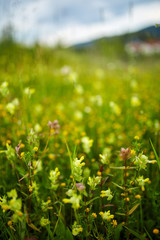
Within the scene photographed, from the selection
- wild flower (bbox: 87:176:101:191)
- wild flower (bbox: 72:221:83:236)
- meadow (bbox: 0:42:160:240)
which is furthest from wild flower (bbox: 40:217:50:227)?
wild flower (bbox: 87:176:101:191)

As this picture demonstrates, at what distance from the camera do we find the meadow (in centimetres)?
92

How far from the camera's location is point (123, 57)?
11.5 m

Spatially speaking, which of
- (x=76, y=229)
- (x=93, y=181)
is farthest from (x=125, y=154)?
(x=76, y=229)

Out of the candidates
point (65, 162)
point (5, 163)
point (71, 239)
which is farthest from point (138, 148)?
point (5, 163)

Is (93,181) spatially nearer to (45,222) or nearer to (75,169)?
(75,169)

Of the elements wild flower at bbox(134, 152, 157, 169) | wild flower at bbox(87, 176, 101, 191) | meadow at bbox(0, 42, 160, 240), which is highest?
wild flower at bbox(134, 152, 157, 169)

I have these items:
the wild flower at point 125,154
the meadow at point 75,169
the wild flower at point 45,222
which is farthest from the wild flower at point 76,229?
the wild flower at point 125,154

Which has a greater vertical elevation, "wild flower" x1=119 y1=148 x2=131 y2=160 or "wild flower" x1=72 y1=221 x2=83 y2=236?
"wild flower" x1=119 y1=148 x2=131 y2=160

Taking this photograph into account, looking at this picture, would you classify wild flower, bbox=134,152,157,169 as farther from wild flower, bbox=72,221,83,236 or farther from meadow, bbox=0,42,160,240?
wild flower, bbox=72,221,83,236

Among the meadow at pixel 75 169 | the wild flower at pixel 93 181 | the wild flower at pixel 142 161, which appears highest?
the wild flower at pixel 142 161

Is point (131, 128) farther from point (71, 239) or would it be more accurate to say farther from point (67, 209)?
point (71, 239)

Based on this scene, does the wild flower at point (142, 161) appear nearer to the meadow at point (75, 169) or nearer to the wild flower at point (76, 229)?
the meadow at point (75, 169)

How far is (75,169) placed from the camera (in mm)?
850

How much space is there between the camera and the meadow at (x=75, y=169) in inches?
36.3
